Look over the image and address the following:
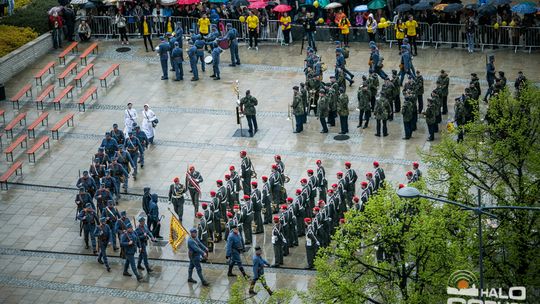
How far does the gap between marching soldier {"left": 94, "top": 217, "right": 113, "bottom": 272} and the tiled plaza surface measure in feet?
1.26

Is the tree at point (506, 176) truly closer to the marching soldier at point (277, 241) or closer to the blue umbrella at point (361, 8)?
the marching soldier at point (277, 241)

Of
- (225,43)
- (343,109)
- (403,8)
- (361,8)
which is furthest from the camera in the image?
(361,8)

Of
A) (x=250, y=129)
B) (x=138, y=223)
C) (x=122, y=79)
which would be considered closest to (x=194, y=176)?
(x=138, y=223)

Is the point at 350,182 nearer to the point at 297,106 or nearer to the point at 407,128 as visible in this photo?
the point at 407,128

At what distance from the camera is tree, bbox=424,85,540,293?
94.4ft

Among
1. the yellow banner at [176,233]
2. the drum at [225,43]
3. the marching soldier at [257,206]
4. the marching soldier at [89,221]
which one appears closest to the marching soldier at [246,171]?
the marching soldier at [257,206]

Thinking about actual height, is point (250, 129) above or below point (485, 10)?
below

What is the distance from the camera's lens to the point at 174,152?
42656 millimetres

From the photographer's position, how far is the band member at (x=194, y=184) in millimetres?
37719

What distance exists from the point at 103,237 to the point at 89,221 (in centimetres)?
124

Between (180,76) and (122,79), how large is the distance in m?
2.51

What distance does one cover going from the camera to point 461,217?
94.3 feet

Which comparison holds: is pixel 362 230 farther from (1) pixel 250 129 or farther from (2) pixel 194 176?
(1) pixel 250 129

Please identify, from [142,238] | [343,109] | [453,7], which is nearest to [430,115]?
[343,109]
